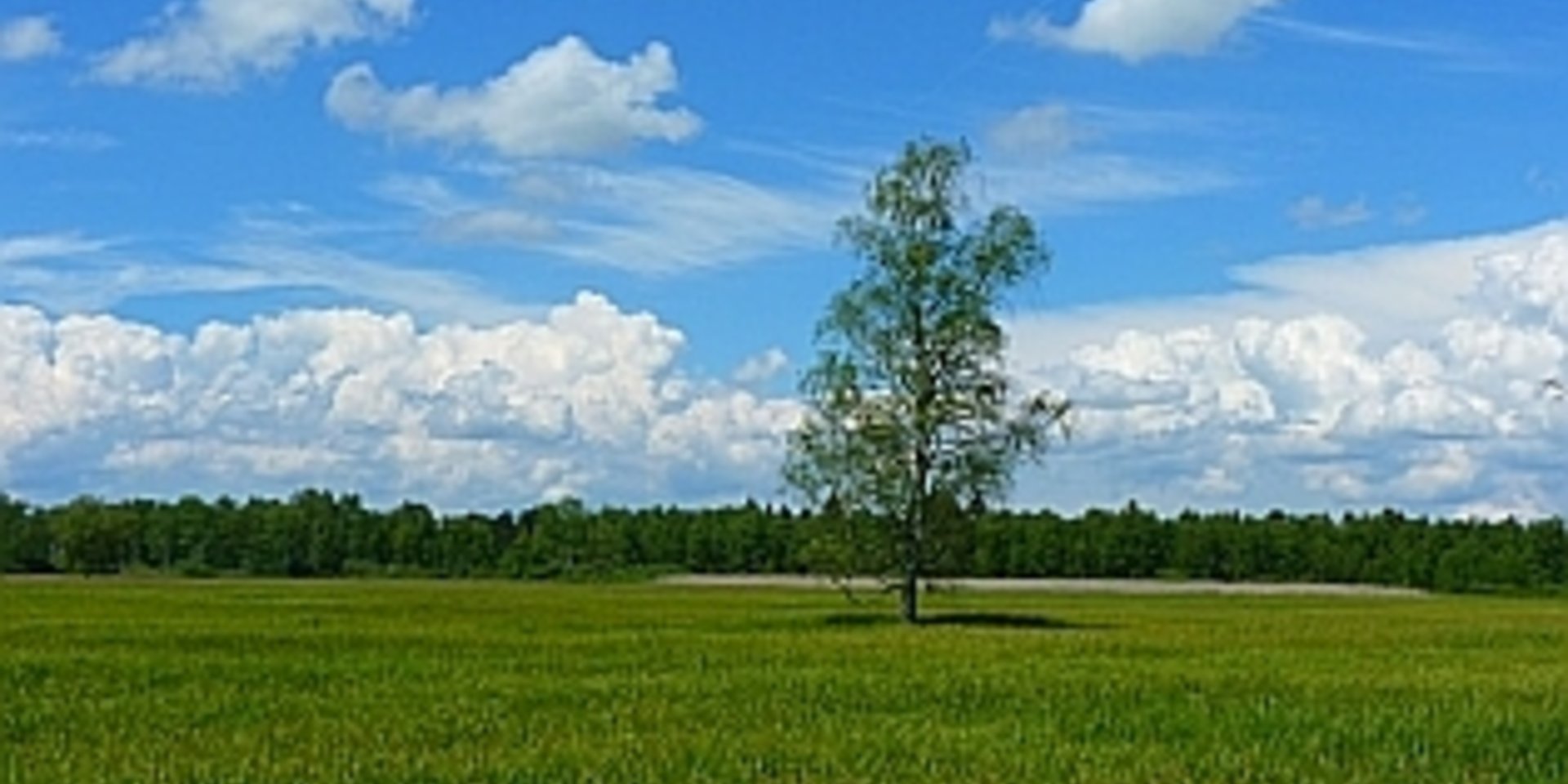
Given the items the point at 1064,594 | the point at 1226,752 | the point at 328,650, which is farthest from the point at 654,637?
the point at 1064,594

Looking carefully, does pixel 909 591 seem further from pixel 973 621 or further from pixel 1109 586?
pixel 1109 586

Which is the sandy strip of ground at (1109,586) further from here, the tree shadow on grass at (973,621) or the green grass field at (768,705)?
the green grass field at (768,705)

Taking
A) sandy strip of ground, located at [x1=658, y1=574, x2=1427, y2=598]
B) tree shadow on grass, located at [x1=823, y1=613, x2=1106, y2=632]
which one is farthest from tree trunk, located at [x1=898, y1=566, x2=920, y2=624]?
sandy strip of ground, located at [x1=658, y1=574, x2=1427, y2=598]

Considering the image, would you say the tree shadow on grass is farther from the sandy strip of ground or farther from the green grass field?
the sandy strip of ground

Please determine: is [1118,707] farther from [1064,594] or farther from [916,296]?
[1064,594]

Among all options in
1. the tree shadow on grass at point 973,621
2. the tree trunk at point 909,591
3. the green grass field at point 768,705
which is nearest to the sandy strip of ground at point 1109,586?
the tree shadow on grass at point 973,621

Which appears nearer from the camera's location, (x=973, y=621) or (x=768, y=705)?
(x=768, y=705)

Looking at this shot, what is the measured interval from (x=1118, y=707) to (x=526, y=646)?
77.1 ft

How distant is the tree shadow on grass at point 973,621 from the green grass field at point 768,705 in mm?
5073

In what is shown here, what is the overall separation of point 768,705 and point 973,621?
158ft

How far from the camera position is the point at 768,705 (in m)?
32.3

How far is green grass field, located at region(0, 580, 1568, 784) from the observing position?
75.9 ft

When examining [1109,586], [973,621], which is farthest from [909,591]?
[1109,586]

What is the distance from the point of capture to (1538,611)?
10988cm
